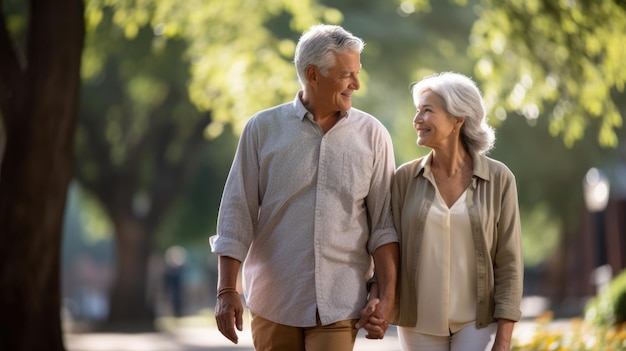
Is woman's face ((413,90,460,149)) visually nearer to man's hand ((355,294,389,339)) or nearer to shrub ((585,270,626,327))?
man's hand ((355,294,389,339))

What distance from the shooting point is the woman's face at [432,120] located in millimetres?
5645

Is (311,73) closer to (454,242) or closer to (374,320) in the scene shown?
(454,242)

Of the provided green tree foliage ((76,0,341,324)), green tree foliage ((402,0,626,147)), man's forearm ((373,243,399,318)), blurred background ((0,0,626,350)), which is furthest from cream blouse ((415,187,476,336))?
green tree foliage ((76,0,341,324))

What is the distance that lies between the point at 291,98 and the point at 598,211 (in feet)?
111

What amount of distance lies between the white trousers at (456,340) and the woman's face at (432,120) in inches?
32.3

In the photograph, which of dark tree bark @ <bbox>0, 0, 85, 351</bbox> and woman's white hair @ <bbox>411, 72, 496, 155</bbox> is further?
dark tree bark @ <bbox>0, 0, 85, 351</bbox>

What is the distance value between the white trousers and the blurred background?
599 cm

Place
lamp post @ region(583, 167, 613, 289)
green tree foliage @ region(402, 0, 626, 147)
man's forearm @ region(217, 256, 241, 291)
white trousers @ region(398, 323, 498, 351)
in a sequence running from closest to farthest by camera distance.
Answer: man's forearm @ region(217, 256, 241, 291), white trousers @ region(398, 323, 498, 351), green tree foliage @ region(402, 0, 626, 147), lamp post @ region(583, 167, 613, 289)

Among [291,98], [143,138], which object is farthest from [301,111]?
[143,138]

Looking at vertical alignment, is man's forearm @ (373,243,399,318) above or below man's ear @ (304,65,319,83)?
below

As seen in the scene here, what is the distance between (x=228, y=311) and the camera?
534 cm

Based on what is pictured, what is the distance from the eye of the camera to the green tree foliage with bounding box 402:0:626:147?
1327 centimetres

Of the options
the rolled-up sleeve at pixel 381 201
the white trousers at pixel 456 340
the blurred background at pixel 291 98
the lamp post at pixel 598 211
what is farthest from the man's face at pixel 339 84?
the lamp post at pixel 598 211

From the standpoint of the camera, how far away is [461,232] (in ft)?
18.4
